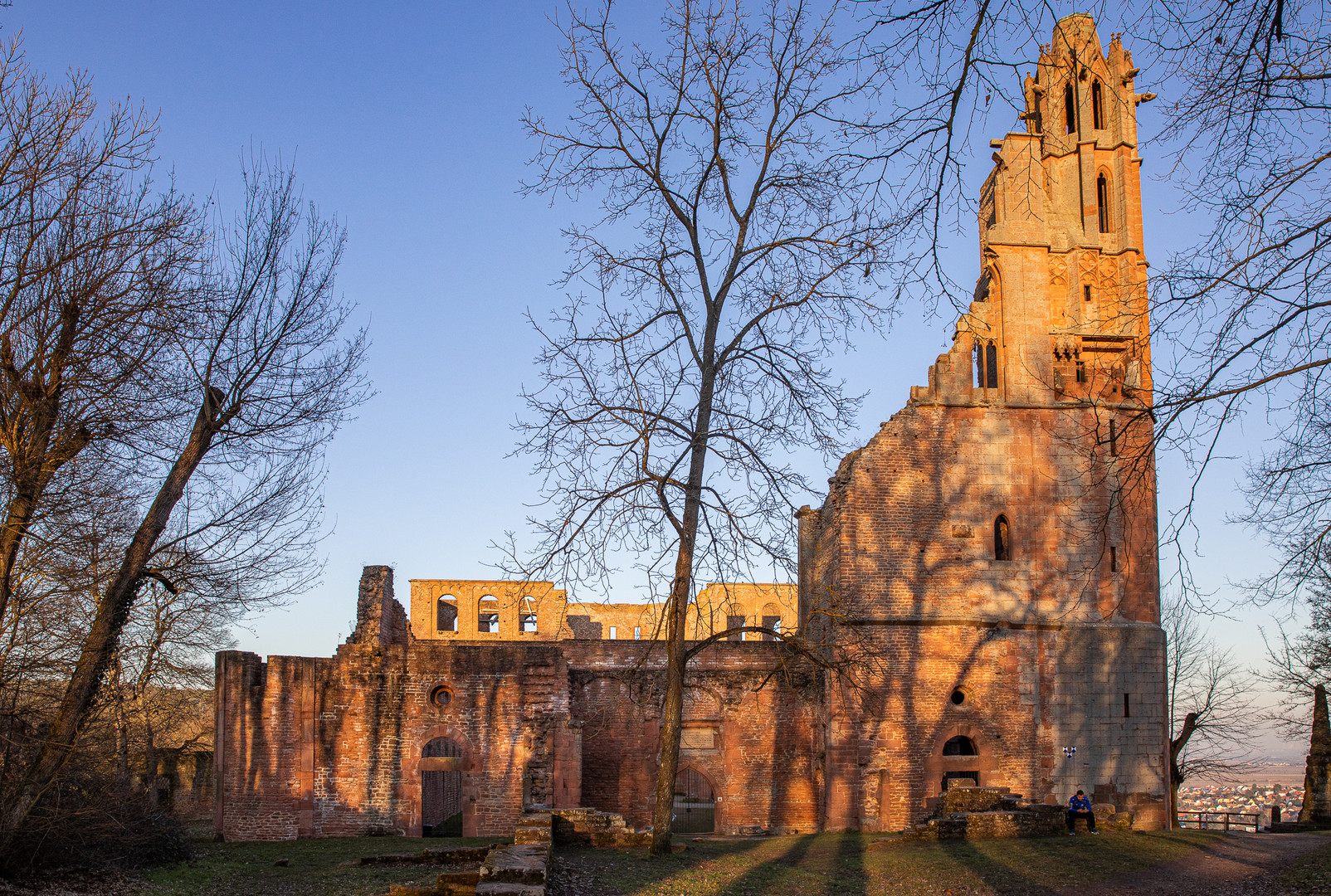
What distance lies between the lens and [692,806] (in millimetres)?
31141

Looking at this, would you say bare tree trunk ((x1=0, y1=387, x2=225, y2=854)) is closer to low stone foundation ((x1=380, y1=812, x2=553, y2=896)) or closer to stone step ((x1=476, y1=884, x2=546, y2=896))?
low stone foundation ((x1=380, y1=812, x2=553, y2=896))

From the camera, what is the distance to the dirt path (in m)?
11.5

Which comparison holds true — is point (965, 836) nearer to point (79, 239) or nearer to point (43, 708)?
point (43, 708)

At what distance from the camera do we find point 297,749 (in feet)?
67.8

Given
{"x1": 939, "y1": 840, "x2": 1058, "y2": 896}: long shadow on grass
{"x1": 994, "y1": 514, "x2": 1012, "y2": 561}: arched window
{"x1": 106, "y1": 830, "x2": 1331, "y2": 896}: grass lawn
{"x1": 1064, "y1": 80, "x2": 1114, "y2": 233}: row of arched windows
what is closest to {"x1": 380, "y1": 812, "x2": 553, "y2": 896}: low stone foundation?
{"x1": 106, "y1": 830, "x2": 1331, "y2": 896}: grass lawn

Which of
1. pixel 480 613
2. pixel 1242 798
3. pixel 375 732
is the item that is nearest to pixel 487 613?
pixel 480 613

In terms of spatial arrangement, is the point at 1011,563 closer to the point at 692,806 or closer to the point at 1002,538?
the point at 1002,538

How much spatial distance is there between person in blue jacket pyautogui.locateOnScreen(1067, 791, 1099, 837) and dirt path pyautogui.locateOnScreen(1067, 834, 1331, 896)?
2276mm

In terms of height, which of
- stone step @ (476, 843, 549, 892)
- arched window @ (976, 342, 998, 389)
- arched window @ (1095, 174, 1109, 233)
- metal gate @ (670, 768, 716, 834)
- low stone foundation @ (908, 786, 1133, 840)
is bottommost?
metal gate @ (670, 768, 716, 834)

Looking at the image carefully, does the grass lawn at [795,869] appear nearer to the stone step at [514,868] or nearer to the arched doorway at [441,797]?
the stone step at [514,868]

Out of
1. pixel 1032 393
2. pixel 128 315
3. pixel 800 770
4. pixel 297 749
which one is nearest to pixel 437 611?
pixel 297 749

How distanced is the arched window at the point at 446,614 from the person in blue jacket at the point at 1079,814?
92.5ft

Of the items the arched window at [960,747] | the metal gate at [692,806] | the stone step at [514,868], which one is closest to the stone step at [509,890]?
the stone step at [514,868]

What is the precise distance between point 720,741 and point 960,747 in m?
4.67
